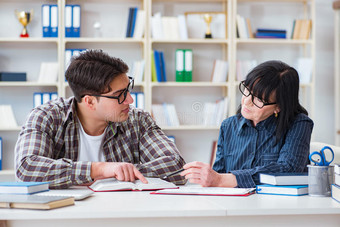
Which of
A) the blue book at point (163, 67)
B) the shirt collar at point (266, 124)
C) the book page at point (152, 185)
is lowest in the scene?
the book page at point (152, 185)

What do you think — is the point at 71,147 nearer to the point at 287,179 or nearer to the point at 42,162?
the point at 42,162

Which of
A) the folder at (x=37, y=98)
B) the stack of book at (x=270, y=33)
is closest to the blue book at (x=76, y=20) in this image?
the folder at (x=37, y=98)

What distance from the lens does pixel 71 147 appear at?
6.91ft

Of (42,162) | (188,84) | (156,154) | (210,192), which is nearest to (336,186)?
(210,192)

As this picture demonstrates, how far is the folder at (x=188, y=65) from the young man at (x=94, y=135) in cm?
189

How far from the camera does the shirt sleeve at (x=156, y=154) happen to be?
201 cm

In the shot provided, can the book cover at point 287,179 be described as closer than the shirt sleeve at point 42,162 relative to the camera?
Yes

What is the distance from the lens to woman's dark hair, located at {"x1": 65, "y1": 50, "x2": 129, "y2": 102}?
2.08 metres

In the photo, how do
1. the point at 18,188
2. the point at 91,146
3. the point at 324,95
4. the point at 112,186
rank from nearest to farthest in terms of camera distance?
the point at 18,188 < the point at 112,186 < the point at 91,146 < the point at 324,95

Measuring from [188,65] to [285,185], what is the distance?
2.62 metres

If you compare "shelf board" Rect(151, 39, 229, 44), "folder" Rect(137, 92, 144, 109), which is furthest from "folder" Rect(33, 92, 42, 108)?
"shelf board" Rect(151, 39, 229, 44)

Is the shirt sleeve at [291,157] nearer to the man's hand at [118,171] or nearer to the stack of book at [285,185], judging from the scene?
the stack of book at [285,185]

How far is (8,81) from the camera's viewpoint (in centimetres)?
402

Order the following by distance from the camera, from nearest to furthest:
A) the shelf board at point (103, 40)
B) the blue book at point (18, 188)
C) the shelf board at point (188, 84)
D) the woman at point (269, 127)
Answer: the blue book at point (18, 188)
the woman at point (269, 127)
the shelf board at point (103, 40)
the shelf board at point (188, 84)
